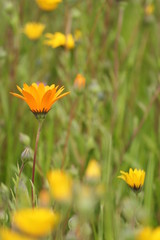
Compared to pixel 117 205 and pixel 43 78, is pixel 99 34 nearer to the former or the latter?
pixel 43 78

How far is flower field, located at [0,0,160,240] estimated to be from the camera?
0.79 m

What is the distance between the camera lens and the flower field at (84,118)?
79 cm

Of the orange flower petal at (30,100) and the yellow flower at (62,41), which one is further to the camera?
the yellow flower at (62,41)

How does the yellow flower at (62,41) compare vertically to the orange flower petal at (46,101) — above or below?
above

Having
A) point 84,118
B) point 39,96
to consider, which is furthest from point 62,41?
point 39,96

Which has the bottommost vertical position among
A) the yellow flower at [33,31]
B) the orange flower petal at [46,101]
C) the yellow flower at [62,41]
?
the orange flower petal at [46,101]

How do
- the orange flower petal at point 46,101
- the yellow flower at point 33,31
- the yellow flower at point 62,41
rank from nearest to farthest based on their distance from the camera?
the orange flower petal at point 46,101
the yellow flower at point 62,41
the yellow flower at point 33,31

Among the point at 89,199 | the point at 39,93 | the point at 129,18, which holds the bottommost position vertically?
the point at 89,199

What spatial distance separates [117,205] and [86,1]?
46.6 inches

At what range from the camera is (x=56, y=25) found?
2.41 m

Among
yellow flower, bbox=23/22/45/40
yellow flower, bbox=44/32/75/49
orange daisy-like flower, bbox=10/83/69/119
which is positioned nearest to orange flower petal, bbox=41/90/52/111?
orange daisy-like flower, bbox=10/83/69/119

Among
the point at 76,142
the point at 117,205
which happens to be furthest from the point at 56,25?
the point at 117,205

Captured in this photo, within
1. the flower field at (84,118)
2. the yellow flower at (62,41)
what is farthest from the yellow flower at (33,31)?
the yellow flower at (62,41)

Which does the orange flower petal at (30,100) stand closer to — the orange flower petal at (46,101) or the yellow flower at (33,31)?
the orange flower petal at (46,101)
